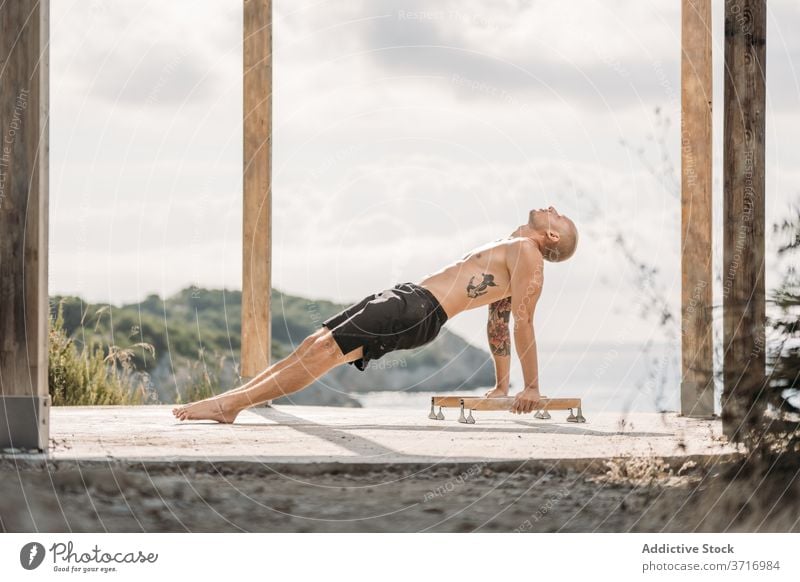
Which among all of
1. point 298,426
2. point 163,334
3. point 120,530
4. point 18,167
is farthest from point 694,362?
point 163,334

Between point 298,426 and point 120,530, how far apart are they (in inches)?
61.2

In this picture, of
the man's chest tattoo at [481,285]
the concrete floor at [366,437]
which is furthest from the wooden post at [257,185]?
the man's chest tattoo at [481,285]

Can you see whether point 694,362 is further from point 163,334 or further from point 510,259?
point 163,334

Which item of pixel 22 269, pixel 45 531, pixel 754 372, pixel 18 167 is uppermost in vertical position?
pixel 18 167

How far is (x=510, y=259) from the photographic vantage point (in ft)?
19.6

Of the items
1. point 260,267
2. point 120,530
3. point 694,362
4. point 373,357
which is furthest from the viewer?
point 260,267

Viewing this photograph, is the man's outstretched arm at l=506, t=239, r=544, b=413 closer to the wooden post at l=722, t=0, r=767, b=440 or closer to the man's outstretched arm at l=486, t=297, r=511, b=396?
the man's outstretched arm at l=486, t=297, r=511, b=396

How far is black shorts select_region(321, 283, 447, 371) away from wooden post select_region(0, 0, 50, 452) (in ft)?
5.30

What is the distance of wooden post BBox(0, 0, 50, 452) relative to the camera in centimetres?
462

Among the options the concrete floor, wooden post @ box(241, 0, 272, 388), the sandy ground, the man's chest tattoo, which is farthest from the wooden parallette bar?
wooden post @ box(241, 0, 272, 388)

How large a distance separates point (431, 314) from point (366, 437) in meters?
0.91

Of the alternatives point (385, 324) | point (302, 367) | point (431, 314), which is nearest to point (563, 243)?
point (431, 314)

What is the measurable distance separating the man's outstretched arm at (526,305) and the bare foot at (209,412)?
5.14ft

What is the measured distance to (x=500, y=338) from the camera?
6391 mm
